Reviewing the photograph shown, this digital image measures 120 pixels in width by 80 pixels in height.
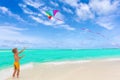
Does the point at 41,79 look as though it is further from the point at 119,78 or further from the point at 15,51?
the point at 119,78

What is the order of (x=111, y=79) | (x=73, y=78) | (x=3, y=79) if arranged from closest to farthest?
(x=111, y=79) → (x=73, y=78) → (x=3, y=79)

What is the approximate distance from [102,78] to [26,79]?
3.02 metres

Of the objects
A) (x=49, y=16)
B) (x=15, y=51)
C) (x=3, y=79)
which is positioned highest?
(x=49, y=16)

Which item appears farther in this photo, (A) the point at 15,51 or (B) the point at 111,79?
(A) the point at 15,51

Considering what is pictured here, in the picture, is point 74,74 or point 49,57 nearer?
point 74,74

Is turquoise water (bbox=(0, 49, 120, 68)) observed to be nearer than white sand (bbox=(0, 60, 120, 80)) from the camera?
No

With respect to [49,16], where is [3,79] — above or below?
below

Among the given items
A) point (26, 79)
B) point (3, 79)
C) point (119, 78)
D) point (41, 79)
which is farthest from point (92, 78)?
point (3, 79)

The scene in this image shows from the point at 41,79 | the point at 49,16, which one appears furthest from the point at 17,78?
the point at 49,16

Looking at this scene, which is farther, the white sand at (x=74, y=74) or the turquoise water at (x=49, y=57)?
the turquoise water at (x=49, y=57)

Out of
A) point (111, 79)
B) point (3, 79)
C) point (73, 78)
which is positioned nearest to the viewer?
point (111, 79)

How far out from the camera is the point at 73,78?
8203 mm

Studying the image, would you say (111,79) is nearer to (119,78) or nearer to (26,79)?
(119,78)

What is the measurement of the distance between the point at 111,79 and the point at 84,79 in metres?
1.00
